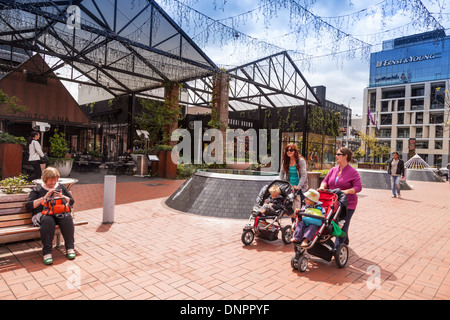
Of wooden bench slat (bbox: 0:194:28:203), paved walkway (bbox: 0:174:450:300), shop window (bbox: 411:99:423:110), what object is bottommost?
paved walkway (bbox: 0:174:450:300)

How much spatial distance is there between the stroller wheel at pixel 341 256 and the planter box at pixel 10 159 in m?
10.7

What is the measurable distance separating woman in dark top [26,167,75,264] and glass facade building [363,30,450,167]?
55875mm

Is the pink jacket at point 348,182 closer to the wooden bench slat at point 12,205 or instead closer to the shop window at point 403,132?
the wooden bench slat at point 12,205

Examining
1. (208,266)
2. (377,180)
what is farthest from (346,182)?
(377,180)

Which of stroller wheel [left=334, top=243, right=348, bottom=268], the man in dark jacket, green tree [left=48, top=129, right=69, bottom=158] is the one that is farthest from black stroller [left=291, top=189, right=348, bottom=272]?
green tree [left=48, top=129, right=69, bottom=158]

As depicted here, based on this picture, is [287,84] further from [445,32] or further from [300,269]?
[300,269]

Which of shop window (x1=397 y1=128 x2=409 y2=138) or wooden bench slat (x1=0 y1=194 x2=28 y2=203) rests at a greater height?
shop window (x1=397 y1=128 x2=409 y2=138)

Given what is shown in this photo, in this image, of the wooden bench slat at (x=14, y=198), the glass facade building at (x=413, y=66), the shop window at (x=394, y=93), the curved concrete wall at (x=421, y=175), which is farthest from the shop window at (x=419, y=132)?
the wooden bench slat at (x=14, y=198)

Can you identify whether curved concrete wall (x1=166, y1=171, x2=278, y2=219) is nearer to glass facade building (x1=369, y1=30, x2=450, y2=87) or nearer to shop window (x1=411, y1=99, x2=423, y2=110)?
glass facade building (x1=369, y1=30, x2=450, y2=87)

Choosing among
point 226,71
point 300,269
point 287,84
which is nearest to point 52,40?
point 226,71

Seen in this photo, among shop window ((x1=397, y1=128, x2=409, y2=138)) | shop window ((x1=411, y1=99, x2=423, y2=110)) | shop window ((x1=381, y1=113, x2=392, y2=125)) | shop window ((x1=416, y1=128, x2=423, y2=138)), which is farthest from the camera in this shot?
shop window ((x1=381, y1=113, x2=392, y2=125))

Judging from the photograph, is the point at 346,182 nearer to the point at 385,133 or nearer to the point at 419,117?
the point at 419,117

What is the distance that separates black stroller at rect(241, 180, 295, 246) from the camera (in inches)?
187

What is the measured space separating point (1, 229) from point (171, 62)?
11718mm
